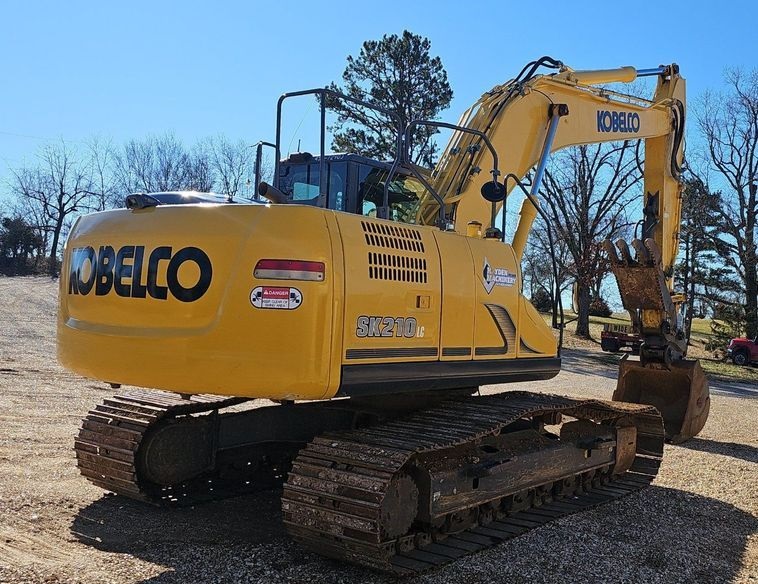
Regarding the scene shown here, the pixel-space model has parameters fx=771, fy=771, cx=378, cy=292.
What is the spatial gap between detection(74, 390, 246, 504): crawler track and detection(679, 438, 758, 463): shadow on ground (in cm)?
607

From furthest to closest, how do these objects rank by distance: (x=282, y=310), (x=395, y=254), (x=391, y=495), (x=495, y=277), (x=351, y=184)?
(x=351, y=184) < (x=495, y=277) < (x=395, y=254) < (x=391, y=495) < (x=282, y=310)

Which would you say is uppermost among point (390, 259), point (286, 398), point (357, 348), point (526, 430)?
point (390, 259)

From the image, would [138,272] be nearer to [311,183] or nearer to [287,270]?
[287,270]

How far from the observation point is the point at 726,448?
9727mm

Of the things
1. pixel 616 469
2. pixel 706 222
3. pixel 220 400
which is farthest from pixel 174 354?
pixel 706 222

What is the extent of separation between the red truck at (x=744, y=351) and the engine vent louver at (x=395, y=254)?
2664cm

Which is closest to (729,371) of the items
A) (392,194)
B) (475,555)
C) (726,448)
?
(726,448)

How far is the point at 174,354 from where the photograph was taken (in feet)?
14.8

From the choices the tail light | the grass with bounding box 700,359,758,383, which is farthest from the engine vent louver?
the grass with bounding box 700,359,758,383

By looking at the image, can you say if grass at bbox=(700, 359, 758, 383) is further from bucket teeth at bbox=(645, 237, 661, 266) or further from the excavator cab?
the excavator cab

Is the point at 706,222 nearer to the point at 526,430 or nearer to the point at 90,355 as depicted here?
the point at 526,430

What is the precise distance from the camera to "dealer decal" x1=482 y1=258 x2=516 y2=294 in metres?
5.70

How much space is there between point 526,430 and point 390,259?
2290 millimetres

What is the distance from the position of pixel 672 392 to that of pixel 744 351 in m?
21.2
